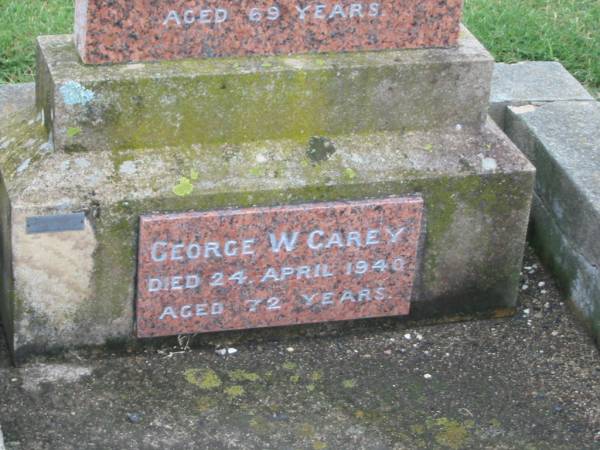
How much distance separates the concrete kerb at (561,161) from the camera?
442 cm

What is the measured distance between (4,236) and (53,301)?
10.7 inches

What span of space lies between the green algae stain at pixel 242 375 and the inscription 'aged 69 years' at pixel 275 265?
16cm

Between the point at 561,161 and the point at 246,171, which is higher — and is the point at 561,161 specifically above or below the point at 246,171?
below

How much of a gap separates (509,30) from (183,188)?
2673mm

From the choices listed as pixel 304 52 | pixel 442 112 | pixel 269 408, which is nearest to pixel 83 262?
pixel 269 408

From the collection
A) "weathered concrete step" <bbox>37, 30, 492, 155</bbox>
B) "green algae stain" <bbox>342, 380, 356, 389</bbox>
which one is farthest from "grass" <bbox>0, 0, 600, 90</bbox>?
"green algae stain" <bbox>342, 380, 356, 389</bbox>

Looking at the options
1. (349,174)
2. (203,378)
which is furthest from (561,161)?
(203,378)

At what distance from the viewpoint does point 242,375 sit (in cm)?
411

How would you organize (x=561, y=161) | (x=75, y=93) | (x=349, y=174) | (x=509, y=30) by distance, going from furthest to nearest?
(x=509, y=30)
(x=561, y=161)
(x=349, y=174)
(x=75, y=93)

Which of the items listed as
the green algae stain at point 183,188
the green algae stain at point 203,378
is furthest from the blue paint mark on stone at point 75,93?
the green algae stain at point 203,378

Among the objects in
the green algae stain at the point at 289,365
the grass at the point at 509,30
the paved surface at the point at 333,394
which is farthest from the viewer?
the grass at the point at 509,30

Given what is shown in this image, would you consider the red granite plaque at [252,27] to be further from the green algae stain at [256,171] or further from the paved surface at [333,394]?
the paved surface at [333,394]

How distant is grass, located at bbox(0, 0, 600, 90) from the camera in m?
5.77

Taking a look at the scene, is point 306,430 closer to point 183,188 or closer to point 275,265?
point 275,265
